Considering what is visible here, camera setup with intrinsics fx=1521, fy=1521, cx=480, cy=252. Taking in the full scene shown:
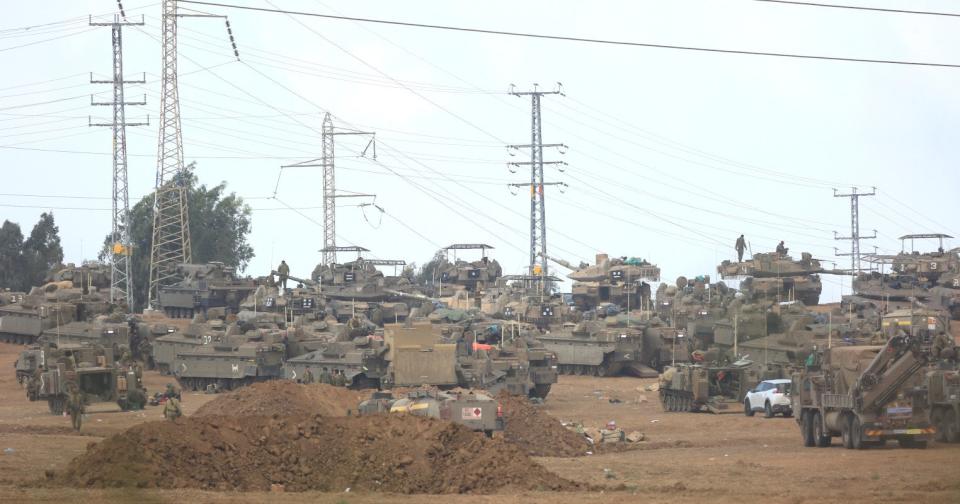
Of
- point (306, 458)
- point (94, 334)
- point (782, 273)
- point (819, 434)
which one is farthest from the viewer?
point (782, 273)

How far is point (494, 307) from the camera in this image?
87125mm

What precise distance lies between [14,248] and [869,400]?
83.2 metres

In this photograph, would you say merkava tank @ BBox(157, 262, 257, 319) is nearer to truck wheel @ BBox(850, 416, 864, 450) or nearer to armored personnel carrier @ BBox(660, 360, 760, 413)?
armored personnel carrier @ BBox(660, 360, 760, 413)

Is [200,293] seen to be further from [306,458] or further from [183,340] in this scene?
[306,458]

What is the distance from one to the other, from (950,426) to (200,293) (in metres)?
56.0

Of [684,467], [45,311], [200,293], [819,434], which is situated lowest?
[684,467]

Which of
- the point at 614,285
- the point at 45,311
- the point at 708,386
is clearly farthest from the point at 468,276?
the point at 708,386

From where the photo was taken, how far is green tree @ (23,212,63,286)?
335ft

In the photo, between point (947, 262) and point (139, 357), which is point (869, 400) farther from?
point (947, 262)

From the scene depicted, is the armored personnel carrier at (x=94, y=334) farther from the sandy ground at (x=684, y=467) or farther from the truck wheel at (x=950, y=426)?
the truck wheel at (x=950, y=426)

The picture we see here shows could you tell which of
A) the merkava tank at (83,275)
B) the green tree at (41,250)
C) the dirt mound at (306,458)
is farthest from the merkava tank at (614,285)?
the dirt mound at (306,458)

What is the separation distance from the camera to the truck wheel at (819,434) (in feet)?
99.5

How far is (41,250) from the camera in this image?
104m

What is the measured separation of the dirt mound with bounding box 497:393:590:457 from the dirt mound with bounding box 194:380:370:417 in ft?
13.5
